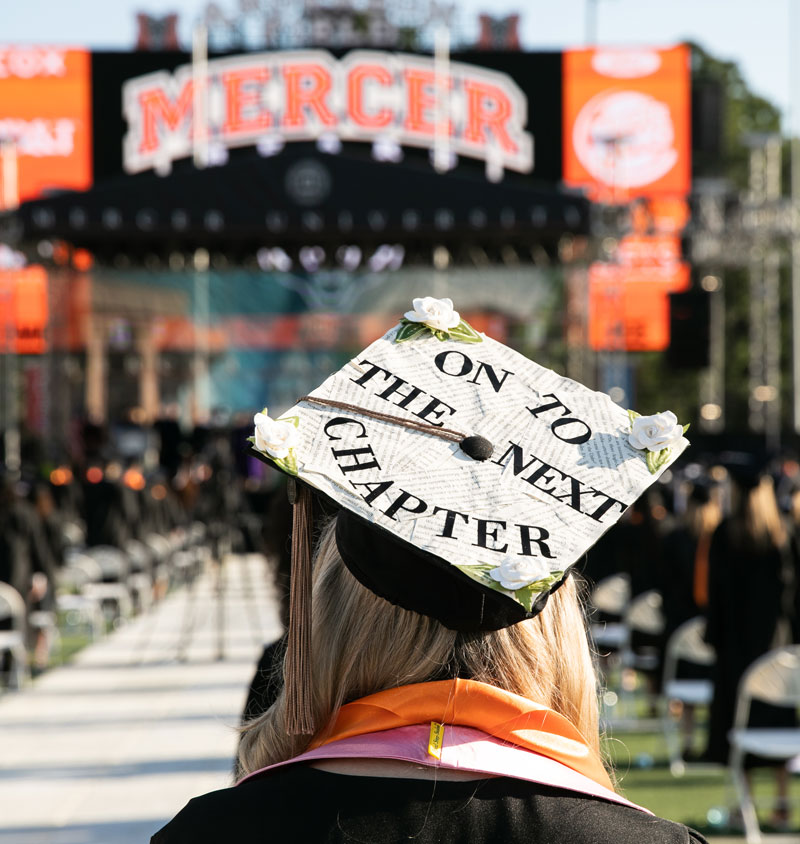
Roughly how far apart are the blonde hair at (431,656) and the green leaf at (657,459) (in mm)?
148

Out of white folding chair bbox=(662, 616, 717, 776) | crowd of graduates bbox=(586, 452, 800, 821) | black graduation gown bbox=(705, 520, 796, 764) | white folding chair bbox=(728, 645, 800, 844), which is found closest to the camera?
white folding chair bbox=(728, 645, 800, 844)

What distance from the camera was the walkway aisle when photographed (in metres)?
5.27

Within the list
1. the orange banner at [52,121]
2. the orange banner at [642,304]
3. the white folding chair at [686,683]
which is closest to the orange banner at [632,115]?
the orange banner at [642,304]

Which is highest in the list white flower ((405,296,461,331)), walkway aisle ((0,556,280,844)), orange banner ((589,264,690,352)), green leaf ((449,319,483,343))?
orange banner ((589,264,690,352))

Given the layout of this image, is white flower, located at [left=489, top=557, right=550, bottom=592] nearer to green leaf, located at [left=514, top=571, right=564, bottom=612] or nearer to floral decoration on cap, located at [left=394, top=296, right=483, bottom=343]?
green leaf, located at [left=514, top=571, right=564, bottom=612]

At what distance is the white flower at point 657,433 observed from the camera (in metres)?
1.30

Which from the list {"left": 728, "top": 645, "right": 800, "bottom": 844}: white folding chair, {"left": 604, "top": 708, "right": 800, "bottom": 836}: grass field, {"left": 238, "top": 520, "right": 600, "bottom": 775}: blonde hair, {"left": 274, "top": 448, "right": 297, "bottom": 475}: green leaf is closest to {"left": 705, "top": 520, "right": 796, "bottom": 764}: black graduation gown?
{"left": 604, "top": 708, "right": 800, "bottom": 836}: grass field

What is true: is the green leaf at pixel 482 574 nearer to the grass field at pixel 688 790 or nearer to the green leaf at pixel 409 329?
the green leaf at pixel 409 329

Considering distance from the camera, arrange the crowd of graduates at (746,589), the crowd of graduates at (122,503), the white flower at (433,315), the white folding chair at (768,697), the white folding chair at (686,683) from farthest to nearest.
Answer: the crowd of graduates at (122,503), the white folding chair at (686,683), the crowd of graduates at (746,589), the white folding chair at (768,697), the white flower at (433,315)

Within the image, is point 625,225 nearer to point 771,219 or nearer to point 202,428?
point 771,219

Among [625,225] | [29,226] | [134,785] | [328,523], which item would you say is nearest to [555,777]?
[328,523]

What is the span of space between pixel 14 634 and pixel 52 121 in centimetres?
1511

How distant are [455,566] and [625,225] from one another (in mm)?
12124

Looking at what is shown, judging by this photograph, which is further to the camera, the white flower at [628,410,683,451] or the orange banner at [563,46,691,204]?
the orange banner at [563,46,691,204]
